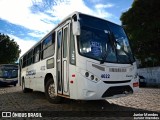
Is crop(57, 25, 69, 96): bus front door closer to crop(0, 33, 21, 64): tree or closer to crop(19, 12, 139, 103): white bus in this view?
crop(19, 12, 139, 103): white bus

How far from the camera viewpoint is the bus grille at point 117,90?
682cm

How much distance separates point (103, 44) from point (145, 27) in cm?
2077

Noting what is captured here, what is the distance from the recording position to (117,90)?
278 inches

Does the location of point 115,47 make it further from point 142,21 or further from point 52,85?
point 142,21

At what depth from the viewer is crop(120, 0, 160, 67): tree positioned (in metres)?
25.8

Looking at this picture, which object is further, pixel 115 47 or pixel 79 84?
pixel 115 47

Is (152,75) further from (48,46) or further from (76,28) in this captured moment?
(76,28)

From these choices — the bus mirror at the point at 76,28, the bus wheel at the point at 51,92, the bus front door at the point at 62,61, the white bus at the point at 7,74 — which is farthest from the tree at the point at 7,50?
the bus mirror at the point at 76,28

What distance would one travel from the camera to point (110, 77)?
6949mm

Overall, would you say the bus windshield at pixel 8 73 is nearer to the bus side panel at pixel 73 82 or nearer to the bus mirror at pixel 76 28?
the bus side panel at pixel 73 82

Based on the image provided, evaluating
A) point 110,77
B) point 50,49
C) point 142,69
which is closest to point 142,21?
point 142,69

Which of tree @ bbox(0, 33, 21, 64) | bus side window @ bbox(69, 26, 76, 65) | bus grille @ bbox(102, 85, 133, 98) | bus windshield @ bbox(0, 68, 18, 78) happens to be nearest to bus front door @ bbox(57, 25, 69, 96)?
bus side window @ bbox(69, 26, 76, 65)

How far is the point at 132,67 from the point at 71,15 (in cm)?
275

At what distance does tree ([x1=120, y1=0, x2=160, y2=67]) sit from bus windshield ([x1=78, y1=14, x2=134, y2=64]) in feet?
61.5
